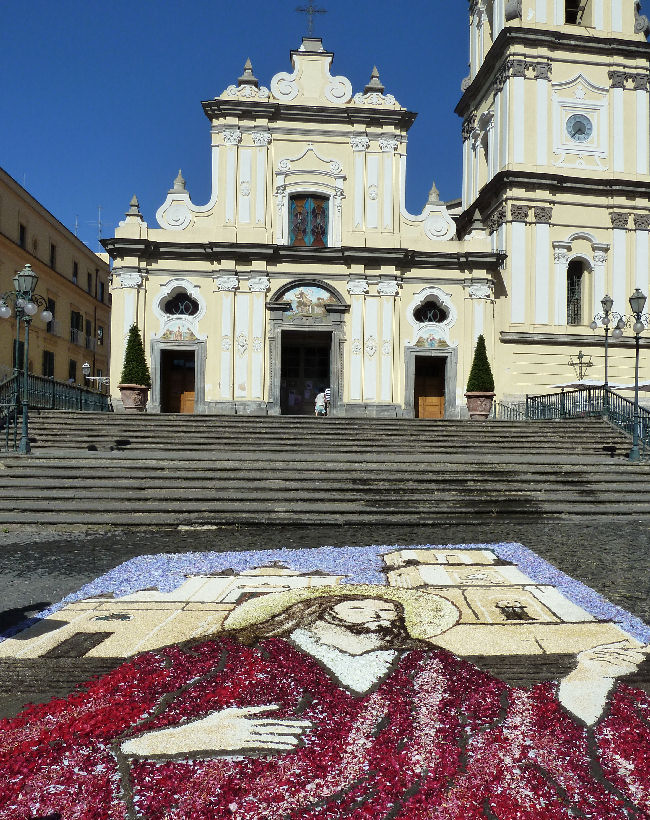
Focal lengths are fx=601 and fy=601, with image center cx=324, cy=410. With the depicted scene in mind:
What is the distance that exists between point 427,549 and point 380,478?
3.59m

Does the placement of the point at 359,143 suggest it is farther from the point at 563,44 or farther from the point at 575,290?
the point at 575,290

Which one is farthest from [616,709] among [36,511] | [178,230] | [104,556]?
[178,230]

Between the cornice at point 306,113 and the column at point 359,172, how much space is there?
708mm

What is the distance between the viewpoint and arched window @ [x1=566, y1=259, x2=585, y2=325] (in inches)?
965

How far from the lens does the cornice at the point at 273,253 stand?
22094 mm

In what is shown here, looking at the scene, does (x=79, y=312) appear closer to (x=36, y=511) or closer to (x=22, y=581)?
(x=36, y=511)

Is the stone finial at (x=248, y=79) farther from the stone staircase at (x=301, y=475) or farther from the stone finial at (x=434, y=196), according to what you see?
the stone staircase at (x=301, y=475)

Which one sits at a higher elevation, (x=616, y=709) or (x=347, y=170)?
(x=347, y=170)

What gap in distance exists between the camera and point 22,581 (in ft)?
18.8

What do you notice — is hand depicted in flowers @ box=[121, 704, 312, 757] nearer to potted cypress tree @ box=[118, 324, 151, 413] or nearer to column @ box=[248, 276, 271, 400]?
potted cypress tree @ box=[118, 324, 151, 413]

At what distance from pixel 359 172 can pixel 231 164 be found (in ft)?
16.1

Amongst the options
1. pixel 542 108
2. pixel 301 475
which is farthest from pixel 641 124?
pixel 301 475

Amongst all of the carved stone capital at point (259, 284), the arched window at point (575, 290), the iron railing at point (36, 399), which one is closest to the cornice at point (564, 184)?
the arched window at point (575, 290)

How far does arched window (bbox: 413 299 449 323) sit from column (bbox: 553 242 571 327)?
4.45 metres
